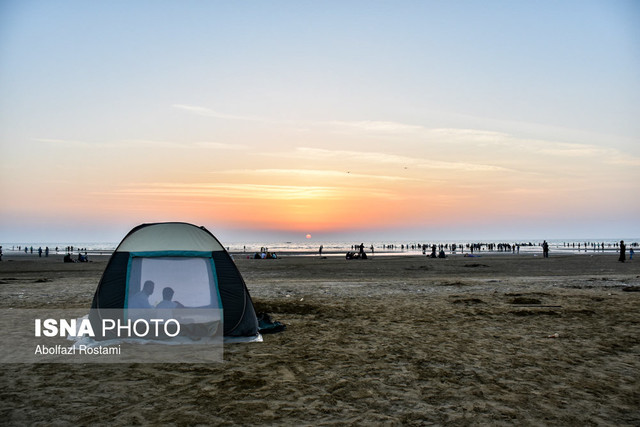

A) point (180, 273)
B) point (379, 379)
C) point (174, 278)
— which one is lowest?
point (379, 379)

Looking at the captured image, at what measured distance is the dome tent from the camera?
376 inches

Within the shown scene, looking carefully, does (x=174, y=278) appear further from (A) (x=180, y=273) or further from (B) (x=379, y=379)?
(B) (x=379, y=379)

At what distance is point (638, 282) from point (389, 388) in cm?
1942

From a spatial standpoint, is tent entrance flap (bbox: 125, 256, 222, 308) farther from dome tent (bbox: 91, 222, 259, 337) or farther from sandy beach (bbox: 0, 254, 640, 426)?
sandy beach (bbox: 0, 254, 640, 426)

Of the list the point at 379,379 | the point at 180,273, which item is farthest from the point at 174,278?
the point at 379,379

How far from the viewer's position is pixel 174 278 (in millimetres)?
11305

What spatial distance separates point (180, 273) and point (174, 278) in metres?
0.19

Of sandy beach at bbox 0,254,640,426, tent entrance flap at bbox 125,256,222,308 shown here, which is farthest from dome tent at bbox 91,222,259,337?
sandy beach at bbox 0,254,640,426

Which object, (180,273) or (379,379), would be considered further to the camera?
(180,273)

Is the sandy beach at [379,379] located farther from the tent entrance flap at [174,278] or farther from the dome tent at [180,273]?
the tent entrance flap at [174,278]

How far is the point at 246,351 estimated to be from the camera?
8.39 metres

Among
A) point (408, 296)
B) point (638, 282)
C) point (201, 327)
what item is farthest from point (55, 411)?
point (638, 282)

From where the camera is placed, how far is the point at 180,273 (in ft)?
37.1

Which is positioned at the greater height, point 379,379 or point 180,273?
point 180,273
